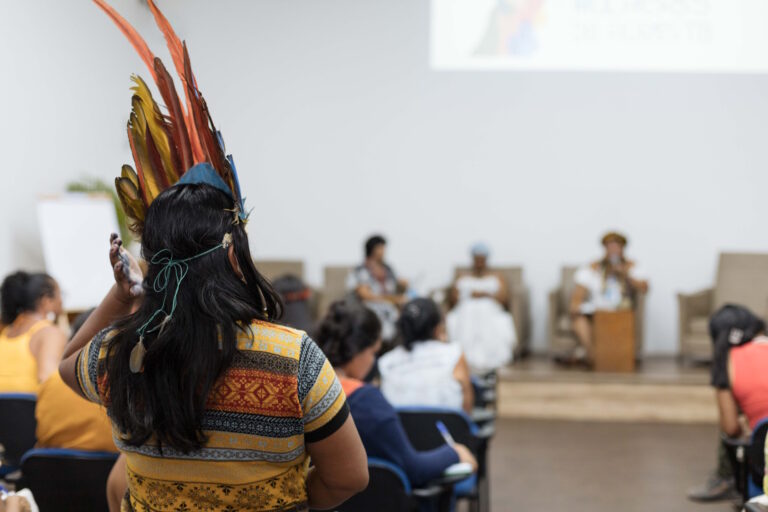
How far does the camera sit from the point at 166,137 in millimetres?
1466

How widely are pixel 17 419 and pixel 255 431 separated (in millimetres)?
1953

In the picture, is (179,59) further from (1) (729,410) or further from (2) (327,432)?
(1) (729,410)

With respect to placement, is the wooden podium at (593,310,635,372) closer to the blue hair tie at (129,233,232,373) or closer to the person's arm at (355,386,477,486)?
Answer: the person's arm at (355,386,477,486)

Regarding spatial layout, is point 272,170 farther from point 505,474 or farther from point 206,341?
point 206,341

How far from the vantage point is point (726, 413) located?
347cm

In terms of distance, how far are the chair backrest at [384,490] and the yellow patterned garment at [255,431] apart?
0.92 meters

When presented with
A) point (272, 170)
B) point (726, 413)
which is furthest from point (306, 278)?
point (726, 413)

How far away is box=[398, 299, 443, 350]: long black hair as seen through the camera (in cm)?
338

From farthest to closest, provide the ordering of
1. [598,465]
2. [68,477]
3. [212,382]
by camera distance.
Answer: [598,465]
[68,477]
[212,382]

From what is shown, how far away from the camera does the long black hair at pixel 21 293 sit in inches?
129

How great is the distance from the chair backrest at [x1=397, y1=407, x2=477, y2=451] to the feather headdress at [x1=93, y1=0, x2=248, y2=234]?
1.52 meters

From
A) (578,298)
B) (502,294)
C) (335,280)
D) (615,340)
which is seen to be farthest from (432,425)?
(335,280)

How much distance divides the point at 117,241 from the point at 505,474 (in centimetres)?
378

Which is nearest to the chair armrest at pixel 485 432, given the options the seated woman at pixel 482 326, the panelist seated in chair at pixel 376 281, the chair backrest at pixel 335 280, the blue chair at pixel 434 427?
the blue chair at pixel 434 427
